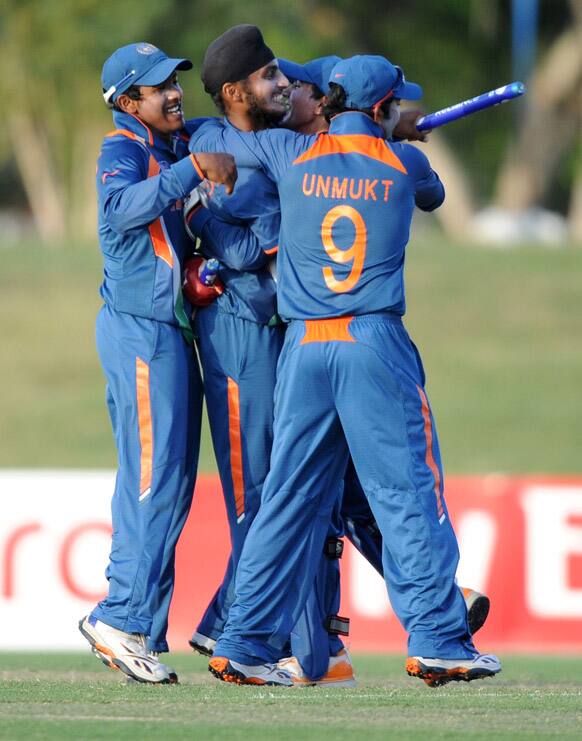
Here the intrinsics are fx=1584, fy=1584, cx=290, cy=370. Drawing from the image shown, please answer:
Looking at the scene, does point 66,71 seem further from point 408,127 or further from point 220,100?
point 408,127

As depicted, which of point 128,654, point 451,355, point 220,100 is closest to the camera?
point 128,654

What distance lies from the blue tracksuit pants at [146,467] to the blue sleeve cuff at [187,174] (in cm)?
65

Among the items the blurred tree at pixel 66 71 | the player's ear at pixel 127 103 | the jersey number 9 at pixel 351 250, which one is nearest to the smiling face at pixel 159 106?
the player's ear at pixel 127 103

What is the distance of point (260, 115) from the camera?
6.73 meters

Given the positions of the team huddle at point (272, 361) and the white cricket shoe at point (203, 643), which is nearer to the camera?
the team huddle at point (272, 361)

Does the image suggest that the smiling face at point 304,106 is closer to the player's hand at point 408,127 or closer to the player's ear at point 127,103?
the player's hand at point 408,127

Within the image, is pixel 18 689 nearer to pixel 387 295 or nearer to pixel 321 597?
pixel 321 597

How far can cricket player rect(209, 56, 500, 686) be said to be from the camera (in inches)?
240

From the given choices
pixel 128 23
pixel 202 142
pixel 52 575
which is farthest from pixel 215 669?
pixel 128 23

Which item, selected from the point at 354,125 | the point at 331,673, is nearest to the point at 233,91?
the point at 354,125

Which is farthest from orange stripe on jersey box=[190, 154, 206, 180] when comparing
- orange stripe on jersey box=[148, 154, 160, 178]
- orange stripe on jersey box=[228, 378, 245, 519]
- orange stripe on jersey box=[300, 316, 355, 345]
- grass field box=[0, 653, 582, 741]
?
grass field box=[0, 653, 582, 741]

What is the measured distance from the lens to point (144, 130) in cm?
680

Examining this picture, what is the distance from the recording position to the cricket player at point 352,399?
6090mm

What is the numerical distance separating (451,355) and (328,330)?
17.2m
